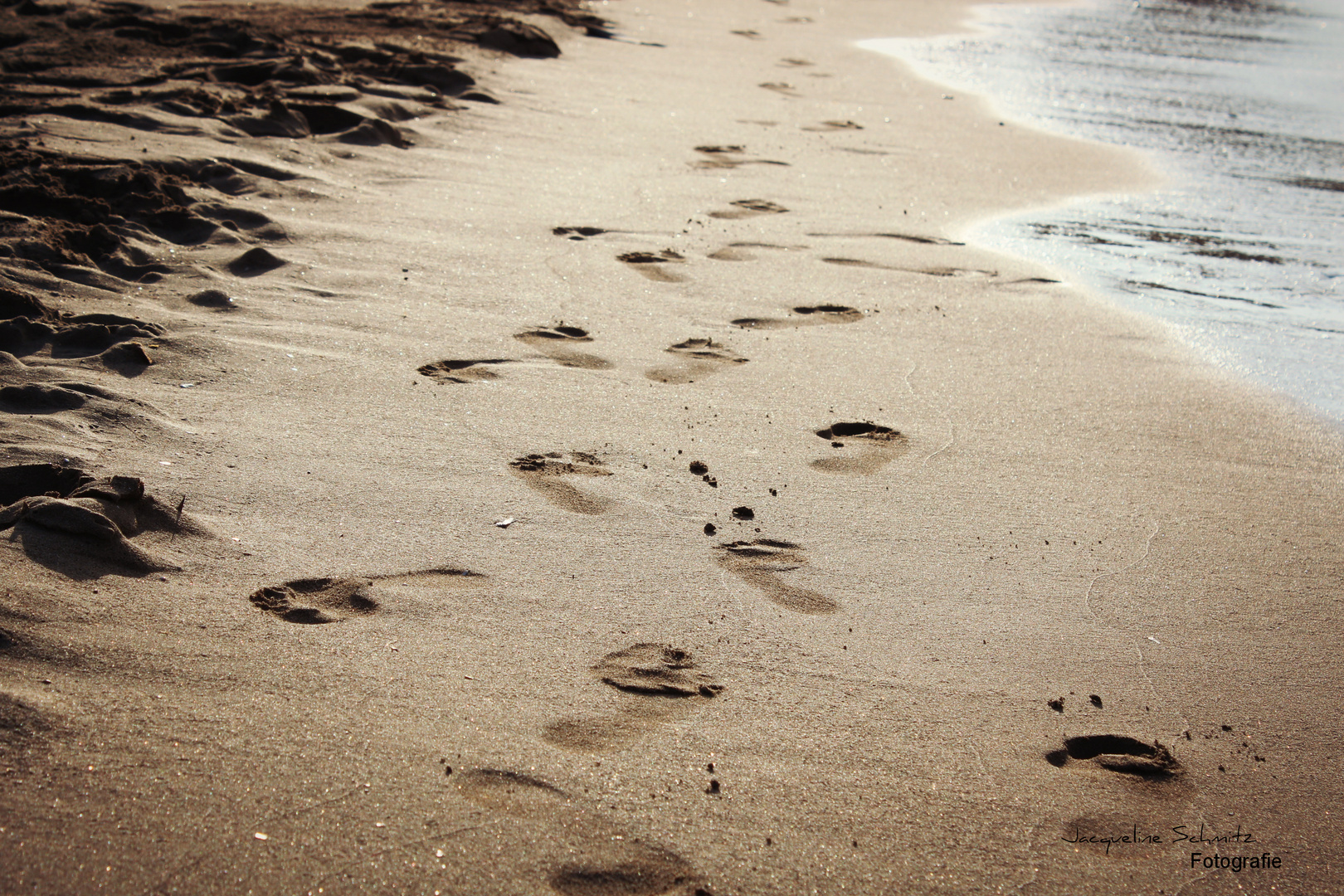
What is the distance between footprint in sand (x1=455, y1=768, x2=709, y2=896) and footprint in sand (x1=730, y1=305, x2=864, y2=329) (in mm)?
1831

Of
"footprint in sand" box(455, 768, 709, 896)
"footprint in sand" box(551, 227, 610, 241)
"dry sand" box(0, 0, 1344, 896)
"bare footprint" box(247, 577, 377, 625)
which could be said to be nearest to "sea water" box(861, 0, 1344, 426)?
"dry sand" box(0, 0, 1344, 896)

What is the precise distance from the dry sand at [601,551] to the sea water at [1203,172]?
371mm

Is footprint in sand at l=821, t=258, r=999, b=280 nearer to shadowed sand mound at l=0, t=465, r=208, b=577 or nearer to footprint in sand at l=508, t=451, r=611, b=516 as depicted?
footprint in sand at l=508, t=451, r=611, b=516

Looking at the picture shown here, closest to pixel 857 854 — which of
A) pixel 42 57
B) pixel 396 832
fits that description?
pixel 396 832

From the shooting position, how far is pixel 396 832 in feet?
4.21

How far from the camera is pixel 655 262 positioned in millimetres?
3312

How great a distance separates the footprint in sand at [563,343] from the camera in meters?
2.62

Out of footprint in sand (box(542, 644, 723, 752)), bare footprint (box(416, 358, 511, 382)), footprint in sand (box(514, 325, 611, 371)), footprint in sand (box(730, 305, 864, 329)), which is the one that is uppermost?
footprint in sand (box(730, 305, 864, 329))

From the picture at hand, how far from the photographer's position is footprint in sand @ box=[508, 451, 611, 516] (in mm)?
2059

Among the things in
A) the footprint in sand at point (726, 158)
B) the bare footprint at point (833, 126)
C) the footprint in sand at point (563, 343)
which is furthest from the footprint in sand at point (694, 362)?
the bare footprint at point (833, 126)

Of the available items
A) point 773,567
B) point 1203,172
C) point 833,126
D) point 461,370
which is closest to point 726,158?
point 833,126

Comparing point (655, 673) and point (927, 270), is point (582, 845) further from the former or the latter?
point (927, 270)

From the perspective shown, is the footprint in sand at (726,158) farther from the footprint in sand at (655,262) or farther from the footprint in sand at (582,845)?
the footprint in sand at (582,845)

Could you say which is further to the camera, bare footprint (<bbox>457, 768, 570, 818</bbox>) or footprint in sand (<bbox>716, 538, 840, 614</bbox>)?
footprint in sand (<bbox>716, 538, 840, 614</bbox>)
